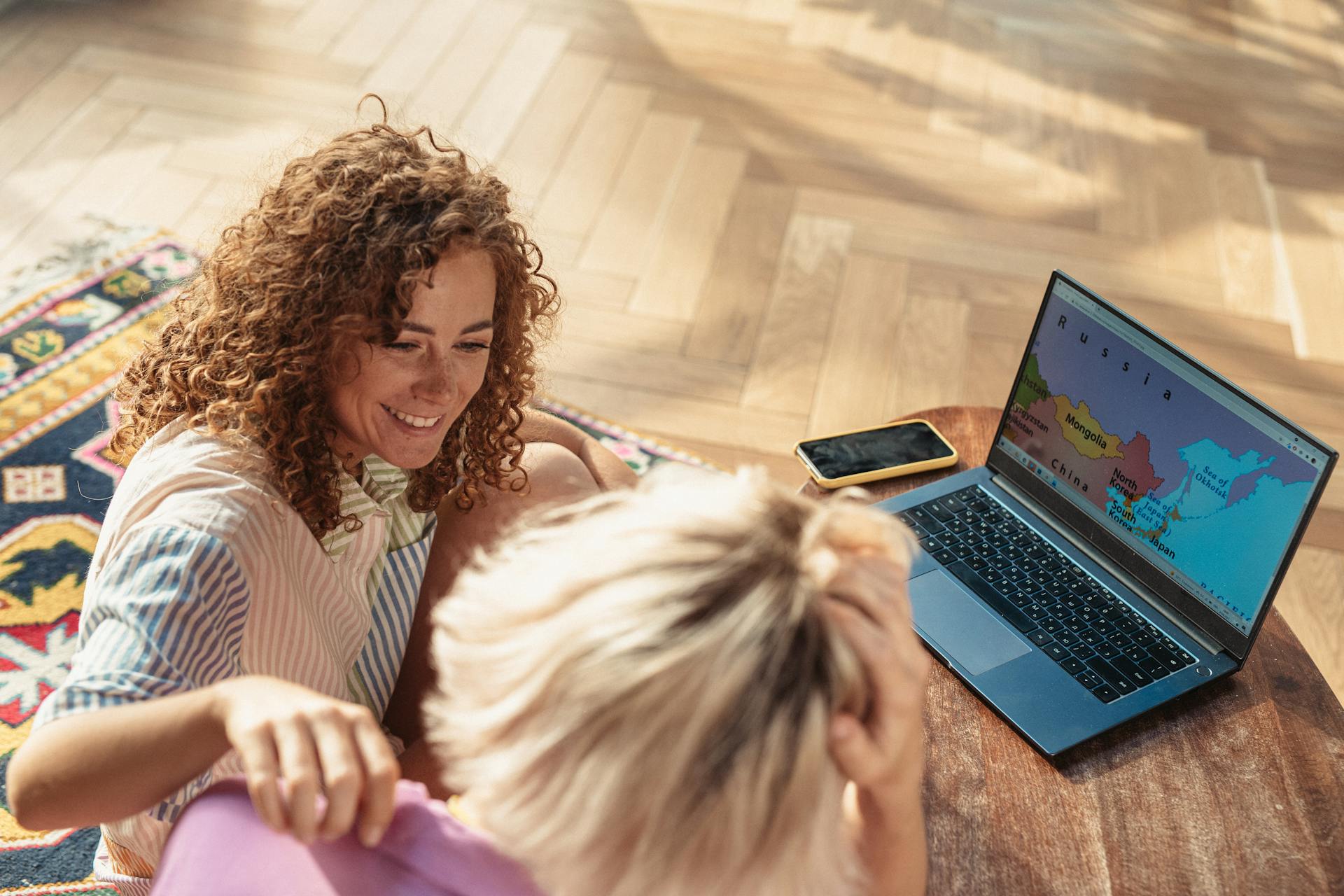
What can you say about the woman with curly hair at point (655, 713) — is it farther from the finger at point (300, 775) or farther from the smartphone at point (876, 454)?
the smartphone at point (876, 454)

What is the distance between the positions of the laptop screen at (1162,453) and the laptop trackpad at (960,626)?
172 mm

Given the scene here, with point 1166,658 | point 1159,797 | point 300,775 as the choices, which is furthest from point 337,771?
point 1166,658

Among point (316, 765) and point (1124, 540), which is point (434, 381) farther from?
point (1124, 540)

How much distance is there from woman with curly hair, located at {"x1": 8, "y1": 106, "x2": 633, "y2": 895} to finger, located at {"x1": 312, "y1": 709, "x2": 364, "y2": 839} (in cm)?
5

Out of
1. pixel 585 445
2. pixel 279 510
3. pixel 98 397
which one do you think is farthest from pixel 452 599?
pixel 98 397

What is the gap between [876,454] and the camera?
1.40 m

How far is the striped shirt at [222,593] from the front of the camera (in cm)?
98

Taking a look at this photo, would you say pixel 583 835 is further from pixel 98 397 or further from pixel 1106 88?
pixel 1106 88

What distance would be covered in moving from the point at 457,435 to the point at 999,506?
679 mm

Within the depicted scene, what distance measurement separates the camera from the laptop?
1.10 meters

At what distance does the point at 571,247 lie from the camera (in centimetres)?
293

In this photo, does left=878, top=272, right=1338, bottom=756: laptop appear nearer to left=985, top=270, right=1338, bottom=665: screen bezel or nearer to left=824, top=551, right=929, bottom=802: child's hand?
left=985, top=270, right=1338, bottom=665: screen bezel

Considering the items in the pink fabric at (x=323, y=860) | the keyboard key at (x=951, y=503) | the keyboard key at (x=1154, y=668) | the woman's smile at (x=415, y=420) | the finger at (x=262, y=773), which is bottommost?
the woman's smile at (x=415, y=420)

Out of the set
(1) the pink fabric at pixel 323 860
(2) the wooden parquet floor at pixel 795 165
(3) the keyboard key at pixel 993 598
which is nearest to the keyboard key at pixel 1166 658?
(3) the keyboard key at pixel 993 598
